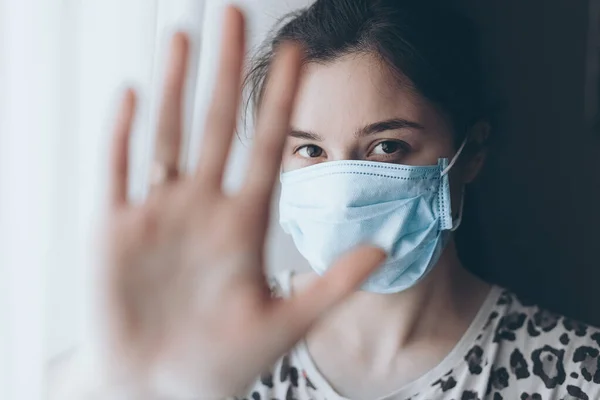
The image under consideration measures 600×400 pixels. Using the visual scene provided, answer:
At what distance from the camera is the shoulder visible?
106 centimetres

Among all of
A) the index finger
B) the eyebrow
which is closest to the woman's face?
the eyebrow

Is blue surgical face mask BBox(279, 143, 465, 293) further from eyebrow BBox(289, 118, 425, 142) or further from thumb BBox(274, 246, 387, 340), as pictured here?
thumb BBox(274, 246, 387, 340)

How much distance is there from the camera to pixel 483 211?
1528 millimetres

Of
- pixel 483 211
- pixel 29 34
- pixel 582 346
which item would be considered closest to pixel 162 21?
pixel 29 34

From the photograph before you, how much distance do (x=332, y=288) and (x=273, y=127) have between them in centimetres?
14

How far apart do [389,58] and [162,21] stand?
1.17 feet

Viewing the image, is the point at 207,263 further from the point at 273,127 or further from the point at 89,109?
the point at 89,109

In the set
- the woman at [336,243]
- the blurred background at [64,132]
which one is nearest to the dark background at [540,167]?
the blurred background at [64,132]

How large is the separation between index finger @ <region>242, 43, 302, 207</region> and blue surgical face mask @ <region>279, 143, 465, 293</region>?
367 millimetres

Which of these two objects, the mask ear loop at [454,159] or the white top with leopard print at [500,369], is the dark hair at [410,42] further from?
the white top with leopard print at [500,369]

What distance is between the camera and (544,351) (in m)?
1.09

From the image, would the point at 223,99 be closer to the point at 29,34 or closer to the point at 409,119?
the point at 29,34

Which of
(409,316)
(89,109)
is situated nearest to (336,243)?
(409,316)

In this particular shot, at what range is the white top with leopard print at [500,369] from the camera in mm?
1059
